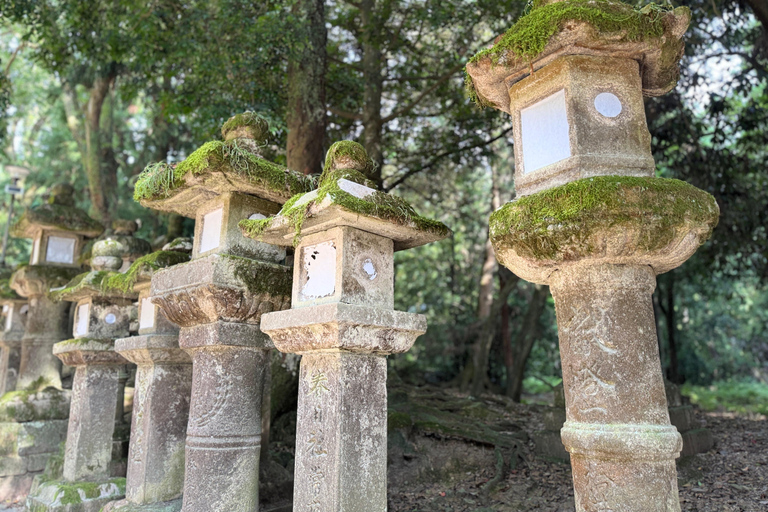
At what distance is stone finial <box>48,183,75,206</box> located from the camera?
21.1ft

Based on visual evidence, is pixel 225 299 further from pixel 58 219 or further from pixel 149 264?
pixel 58 219

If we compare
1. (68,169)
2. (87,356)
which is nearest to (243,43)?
(87,356)

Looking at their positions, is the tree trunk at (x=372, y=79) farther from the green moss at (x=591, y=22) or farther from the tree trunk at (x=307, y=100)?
the green moss at (x=591, y=22)

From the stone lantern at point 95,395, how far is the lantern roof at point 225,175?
1.33 metres

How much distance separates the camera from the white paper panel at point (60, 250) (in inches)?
253

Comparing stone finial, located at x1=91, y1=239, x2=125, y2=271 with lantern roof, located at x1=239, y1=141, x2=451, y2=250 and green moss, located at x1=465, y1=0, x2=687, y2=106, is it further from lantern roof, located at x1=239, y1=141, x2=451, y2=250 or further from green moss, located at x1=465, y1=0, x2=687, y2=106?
green moss, located at x1=465, y1=0, x2=687, y2=106

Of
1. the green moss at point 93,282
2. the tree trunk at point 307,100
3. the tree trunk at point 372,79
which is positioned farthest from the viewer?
the tree trunk at point 372,79

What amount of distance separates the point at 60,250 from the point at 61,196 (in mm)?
652

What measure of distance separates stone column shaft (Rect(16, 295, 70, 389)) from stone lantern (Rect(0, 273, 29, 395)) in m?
0.67

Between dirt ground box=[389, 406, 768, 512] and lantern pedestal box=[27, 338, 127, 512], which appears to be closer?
lantern pedestal box=[27, 338, 127, 512]

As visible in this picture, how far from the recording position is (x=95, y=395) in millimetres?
4816

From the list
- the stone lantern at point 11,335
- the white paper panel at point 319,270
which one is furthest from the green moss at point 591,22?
the stone lantern at point 11,335

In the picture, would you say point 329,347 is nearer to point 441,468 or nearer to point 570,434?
point 570,434

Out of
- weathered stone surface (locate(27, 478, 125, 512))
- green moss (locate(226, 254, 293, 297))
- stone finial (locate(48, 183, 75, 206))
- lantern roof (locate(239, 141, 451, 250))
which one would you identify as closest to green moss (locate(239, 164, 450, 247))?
lantern roof (locate(239, 141, 451, 250))
